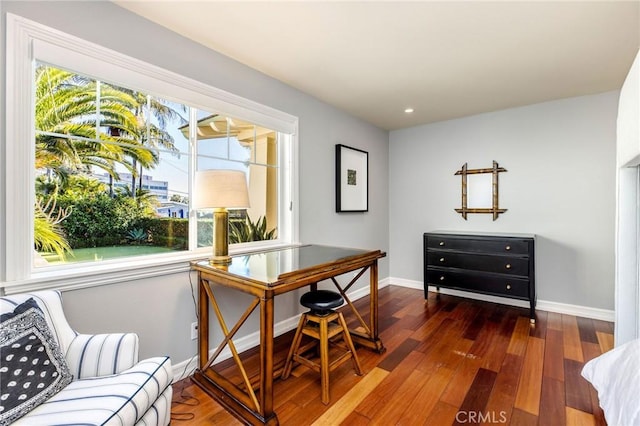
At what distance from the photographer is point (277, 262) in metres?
1.98

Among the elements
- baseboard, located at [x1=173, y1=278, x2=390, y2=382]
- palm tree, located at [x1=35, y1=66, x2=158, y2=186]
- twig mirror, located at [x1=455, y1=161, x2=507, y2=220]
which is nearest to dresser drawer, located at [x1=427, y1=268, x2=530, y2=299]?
twig mirror, located at [x1=455, y1=161, x2=507, y2=220]

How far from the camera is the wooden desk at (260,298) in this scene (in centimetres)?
153

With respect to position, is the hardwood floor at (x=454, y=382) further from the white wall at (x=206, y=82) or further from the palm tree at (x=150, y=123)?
the palm tree at (x=150, y=123)

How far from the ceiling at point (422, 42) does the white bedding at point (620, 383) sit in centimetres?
194

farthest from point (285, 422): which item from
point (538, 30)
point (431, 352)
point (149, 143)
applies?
point (538, 30)

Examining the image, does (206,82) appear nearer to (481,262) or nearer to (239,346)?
(239,346)

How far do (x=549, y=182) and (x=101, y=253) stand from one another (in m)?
4.22

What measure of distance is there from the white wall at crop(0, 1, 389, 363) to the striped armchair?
32 centimetres

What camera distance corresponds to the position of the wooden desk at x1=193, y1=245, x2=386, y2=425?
1533 millimetres

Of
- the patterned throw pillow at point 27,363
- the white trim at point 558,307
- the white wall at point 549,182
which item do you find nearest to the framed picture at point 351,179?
the white wall at point 549,182

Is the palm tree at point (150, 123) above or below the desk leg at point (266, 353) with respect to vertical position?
above

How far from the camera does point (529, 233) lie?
134 inches

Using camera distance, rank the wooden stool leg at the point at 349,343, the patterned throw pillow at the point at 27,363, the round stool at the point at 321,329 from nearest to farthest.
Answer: the patterned throw pillow at the point at 27,363
the round stool at the point at 321,329
the wooden stool leg at the point at 349,343

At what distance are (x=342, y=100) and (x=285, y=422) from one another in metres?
2.88
